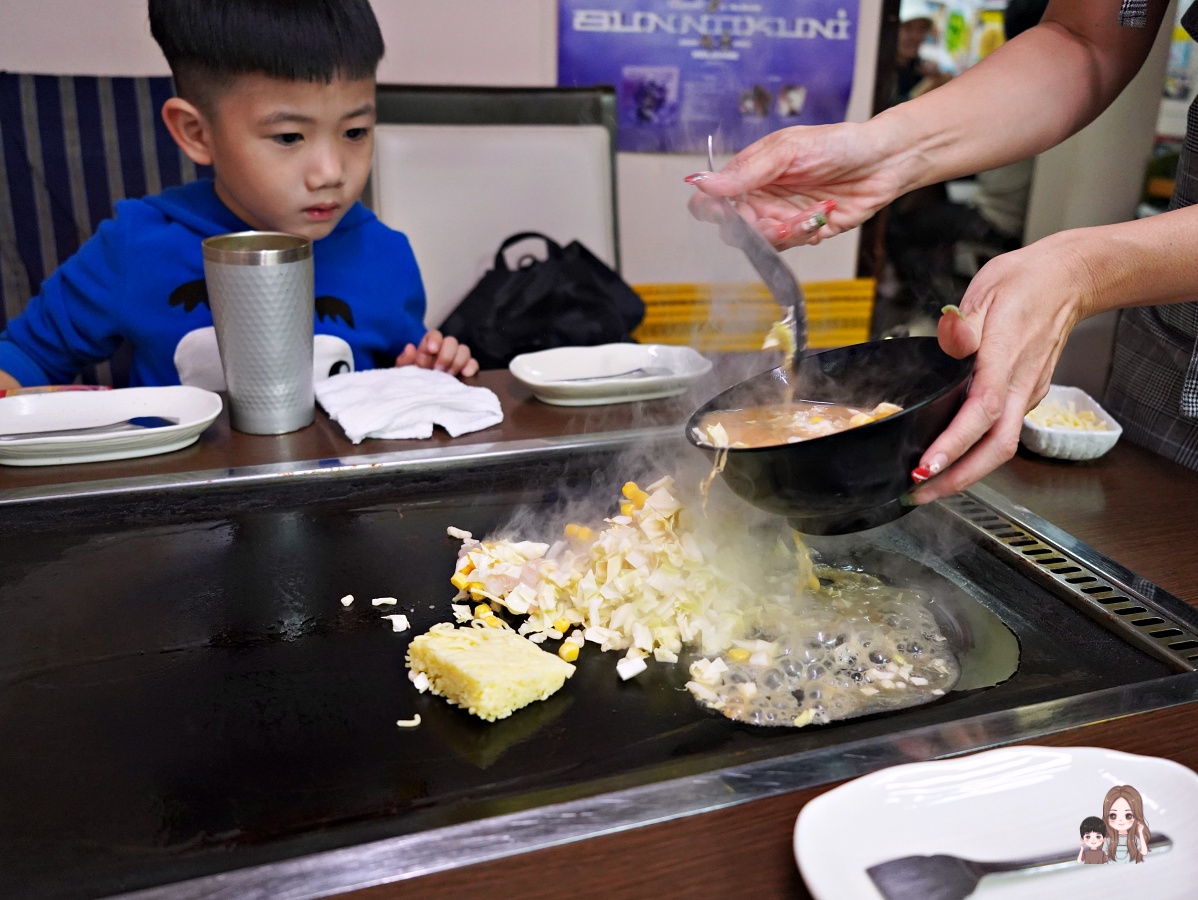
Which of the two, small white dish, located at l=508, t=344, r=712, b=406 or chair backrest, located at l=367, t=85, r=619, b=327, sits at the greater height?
chair backrest, located at l=367, t=85, r=619, b=327

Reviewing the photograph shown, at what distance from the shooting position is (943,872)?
0.72 meters

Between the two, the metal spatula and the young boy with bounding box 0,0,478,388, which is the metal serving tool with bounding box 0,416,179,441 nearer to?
the young boy with bounding box 0,0,478,388

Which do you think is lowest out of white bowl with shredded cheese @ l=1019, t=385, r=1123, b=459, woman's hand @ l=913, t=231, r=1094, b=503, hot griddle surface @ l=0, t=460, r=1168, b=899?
hot griddle surface @ l=0, t=460, r=1168, b=899

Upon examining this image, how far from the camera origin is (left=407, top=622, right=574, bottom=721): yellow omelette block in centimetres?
96

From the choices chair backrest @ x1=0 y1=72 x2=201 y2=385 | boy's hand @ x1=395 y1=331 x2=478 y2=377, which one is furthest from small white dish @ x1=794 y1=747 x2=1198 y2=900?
chair backrest @ x1=0 y1=72 x2=201 y2=385

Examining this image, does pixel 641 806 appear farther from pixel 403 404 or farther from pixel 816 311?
pixel 816 311

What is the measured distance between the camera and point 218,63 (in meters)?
1.91

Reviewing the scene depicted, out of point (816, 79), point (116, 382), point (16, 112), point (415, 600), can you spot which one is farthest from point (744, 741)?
point (816, 79)

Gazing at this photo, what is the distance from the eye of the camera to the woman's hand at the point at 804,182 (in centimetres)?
139

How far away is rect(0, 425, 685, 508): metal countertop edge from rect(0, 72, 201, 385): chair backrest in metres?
1.79

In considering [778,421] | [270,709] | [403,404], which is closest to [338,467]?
[403,404]

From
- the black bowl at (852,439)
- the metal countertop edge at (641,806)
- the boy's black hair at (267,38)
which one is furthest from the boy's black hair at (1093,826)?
the boy's black hair at (267,38)

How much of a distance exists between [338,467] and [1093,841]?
1120 millimetres

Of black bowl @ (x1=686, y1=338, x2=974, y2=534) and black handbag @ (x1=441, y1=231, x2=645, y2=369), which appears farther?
black handbag @ (x1=441, y1=231, x2=645, y2=369)
